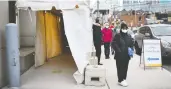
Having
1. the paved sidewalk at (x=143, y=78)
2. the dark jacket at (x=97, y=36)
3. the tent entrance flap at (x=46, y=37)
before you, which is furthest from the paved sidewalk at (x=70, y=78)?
the dark jacket at (x=97, y=36)

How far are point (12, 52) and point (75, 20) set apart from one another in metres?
2.20

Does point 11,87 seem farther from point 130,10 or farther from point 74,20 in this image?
point 130,10

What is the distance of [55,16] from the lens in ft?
55.4

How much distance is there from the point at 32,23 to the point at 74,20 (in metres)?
6.31

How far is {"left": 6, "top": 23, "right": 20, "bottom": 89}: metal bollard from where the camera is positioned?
27.1 ft

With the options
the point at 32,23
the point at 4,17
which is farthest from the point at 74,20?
the point at 32,23

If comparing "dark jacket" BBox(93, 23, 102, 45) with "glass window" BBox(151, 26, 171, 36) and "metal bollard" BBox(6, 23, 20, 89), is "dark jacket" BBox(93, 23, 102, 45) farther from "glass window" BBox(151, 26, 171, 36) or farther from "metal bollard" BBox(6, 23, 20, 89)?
"metal bollard" BBox(6, 23, 20, 89)

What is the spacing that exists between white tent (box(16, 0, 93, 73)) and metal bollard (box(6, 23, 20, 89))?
1.10 m

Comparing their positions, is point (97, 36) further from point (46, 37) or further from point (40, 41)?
point (46, 37)

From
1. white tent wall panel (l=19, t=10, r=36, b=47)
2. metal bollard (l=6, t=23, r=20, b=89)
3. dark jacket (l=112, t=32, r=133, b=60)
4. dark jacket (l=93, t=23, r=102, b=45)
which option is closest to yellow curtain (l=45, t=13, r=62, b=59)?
white tent wall panel (l=19, t=10, r=36, b=47)

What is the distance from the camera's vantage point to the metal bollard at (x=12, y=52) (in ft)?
27.1

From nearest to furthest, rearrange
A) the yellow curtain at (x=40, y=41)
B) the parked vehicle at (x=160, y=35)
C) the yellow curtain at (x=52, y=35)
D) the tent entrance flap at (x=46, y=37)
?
the yellow curtain at (x=40, y=41), the tent entrance flap at (x=46, y=37), the parked vehicle at (x=160, y=35), the yellow curtain at (x=52, y=35)

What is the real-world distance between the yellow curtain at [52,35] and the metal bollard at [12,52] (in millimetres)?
5612

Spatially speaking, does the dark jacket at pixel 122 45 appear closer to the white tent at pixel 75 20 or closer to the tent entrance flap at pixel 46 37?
the white tent at pixel 75 20
